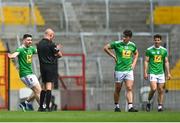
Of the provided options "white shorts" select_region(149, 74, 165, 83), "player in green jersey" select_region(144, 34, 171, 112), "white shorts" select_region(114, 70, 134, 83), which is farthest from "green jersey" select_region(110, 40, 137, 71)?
"white shorts" select_region(149, 74, 165, 83)

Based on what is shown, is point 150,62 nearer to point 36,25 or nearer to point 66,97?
point 66,97

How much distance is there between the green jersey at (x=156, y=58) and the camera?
2174 cm

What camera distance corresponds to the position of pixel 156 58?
71.6ft

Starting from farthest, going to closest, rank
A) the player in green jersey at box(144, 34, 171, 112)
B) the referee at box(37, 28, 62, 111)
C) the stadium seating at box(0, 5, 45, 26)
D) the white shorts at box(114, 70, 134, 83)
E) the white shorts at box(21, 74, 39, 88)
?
the stadium seating at box(0, 5, 45, 26) < the player in green jersey at box(144, 34, 171, 112) < the white shorts at box(114, 70, 134, 83) < the white shorts at box(21, 74, 39, 88) < the referee at box(37, 28, 62, 111)

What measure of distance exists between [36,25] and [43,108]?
13.4 m

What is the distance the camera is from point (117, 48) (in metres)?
20.6

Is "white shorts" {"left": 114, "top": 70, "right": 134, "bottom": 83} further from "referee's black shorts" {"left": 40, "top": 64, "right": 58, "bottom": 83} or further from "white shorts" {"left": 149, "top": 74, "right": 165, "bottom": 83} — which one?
"referee's black shorts" {"left": 40, "top": 64, "right": 58, "bottom": 83}

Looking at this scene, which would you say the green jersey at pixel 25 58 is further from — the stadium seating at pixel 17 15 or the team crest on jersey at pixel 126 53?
the stadium seating at pixel 17 15

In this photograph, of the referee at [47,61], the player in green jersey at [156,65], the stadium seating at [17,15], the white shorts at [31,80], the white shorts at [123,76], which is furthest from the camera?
the stadium seating at [17,15]

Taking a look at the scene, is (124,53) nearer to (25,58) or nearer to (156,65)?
(156,65)

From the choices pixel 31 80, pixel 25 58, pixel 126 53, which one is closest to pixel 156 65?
pixel 126 53

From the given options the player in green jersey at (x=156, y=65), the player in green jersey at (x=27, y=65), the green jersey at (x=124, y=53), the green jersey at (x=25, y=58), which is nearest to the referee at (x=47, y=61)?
the player in green jersey at (x=27, y=65)

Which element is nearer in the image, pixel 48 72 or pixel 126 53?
pixel 48 72

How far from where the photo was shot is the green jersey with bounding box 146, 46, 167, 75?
2174cm
